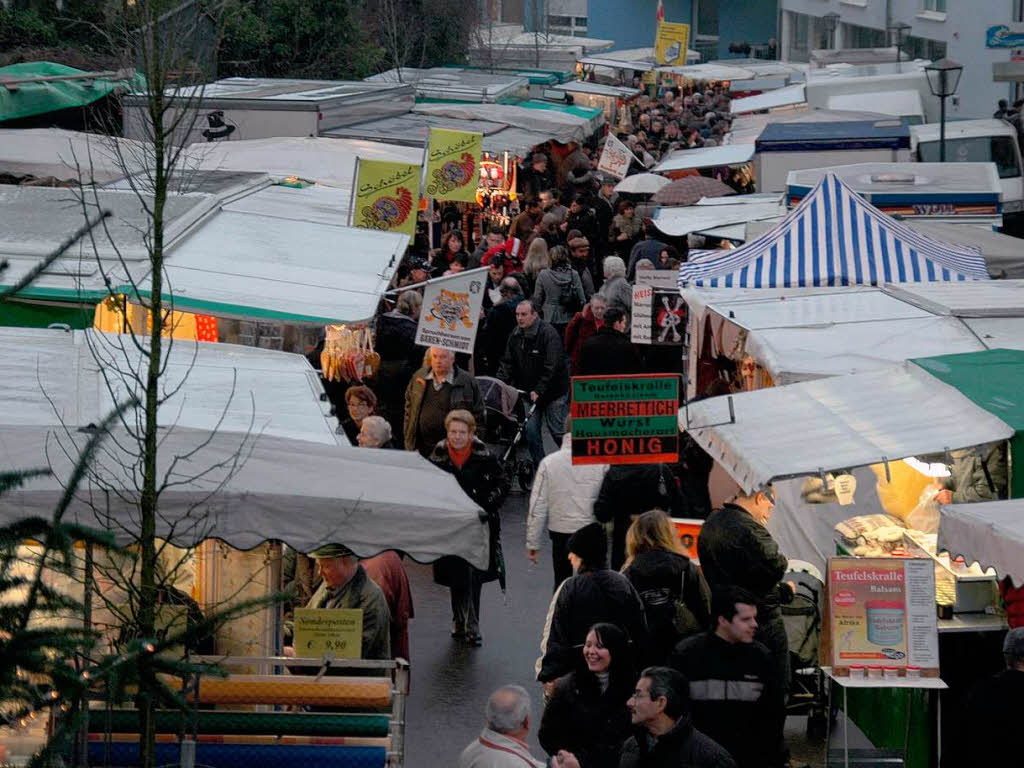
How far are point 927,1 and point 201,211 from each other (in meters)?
40.5

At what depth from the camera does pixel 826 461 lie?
8383 mm

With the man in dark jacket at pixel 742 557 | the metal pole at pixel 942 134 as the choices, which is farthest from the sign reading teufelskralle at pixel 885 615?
the metal pole at pixel 942 134

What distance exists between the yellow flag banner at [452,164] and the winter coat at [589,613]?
11.4 m

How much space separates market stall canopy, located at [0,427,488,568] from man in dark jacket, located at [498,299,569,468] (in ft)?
24.0

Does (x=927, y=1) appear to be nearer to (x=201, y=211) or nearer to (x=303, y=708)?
(x=201, y=211)

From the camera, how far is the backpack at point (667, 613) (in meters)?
8.23

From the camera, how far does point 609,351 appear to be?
14289mm

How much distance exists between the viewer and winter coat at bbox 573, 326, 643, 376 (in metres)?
14.3

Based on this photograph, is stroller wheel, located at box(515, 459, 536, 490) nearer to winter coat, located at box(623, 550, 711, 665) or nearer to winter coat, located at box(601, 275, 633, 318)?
winter coat, located at box(601, 275, 633, 318)

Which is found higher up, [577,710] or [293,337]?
[293,337]

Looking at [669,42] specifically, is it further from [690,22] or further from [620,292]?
[620,292]

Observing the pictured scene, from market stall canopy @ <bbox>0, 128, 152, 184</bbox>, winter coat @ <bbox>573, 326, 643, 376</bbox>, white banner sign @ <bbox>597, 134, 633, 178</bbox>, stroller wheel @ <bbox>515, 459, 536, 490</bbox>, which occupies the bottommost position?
stroller wheel @ <bbox>515, 459, 536, 490</bbox>

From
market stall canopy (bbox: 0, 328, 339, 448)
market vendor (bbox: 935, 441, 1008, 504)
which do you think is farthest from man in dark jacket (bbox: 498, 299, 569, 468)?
market vendor (bbox: 935, 441, 1008, 504)

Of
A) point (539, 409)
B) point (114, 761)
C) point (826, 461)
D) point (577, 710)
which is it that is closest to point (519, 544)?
point (539, 409)
